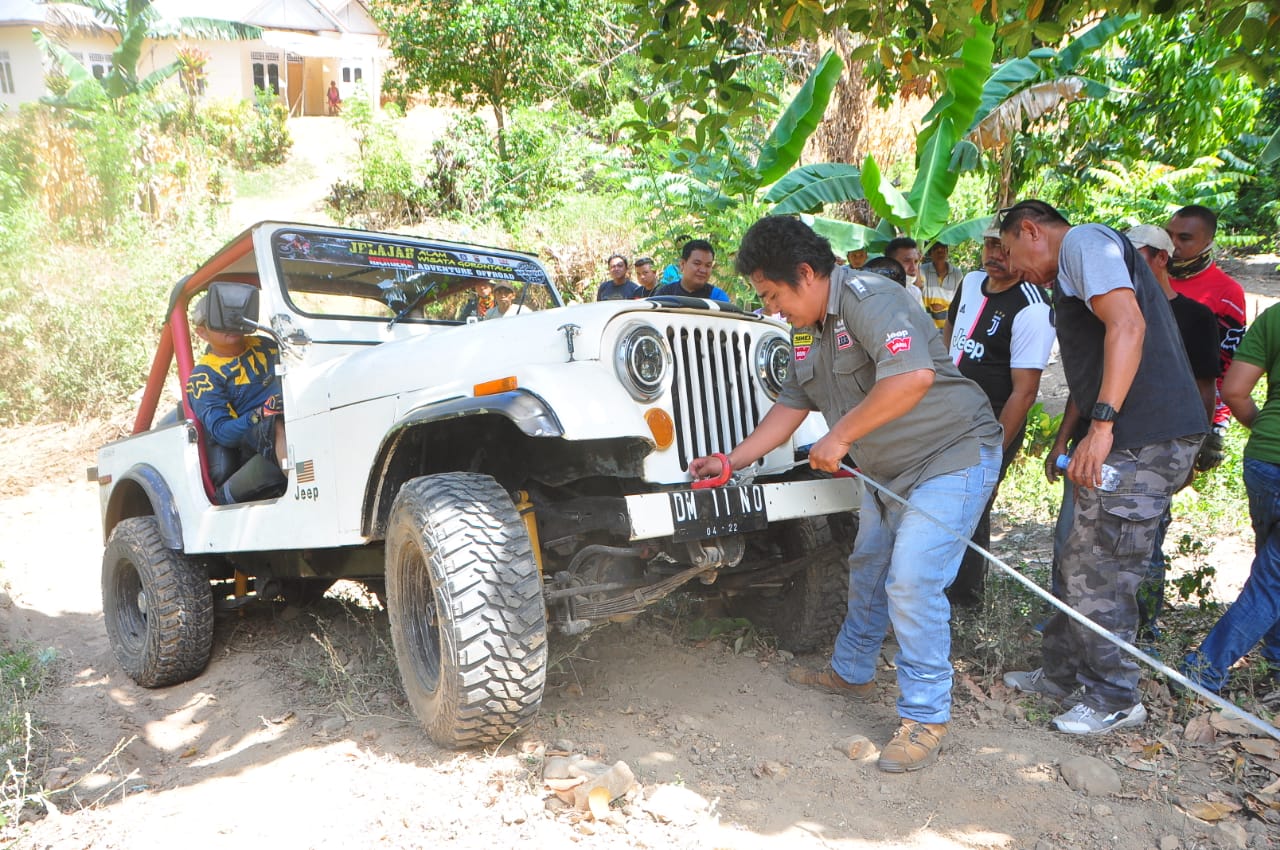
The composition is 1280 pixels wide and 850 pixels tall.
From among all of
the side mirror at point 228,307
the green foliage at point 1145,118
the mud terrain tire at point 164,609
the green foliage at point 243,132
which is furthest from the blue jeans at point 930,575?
the green foliage at point 243,132

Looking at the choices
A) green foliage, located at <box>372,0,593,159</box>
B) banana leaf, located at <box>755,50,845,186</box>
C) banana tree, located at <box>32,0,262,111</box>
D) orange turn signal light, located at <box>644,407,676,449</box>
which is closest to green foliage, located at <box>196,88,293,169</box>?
banana tree, located at <box>32,0,262,111</box>

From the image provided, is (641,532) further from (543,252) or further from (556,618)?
(543,252)

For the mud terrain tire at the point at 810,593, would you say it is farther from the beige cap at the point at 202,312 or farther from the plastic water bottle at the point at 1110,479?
the beige cap at the point at 202,312

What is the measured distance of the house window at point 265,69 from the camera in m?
29.6

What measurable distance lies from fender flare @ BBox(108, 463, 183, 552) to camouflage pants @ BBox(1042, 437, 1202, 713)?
3.67 metres

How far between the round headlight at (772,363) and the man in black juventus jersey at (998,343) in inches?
34.1

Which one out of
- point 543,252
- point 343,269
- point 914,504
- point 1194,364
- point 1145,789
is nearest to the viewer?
point 1145,789

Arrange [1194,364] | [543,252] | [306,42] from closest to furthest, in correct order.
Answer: [1194,364] < [543,252] < [306,42]

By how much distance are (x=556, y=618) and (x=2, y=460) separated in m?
8.97

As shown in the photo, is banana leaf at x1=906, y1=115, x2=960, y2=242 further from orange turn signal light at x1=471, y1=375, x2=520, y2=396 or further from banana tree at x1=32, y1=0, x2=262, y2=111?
banana tree at x1=32, y1=0, x2=262, y2=111

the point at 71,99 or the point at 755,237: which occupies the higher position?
the point at 71,99

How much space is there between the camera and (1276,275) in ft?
47.2

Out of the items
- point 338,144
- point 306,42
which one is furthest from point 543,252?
point 306,42

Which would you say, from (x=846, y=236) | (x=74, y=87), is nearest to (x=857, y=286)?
(x=846, y=236)
